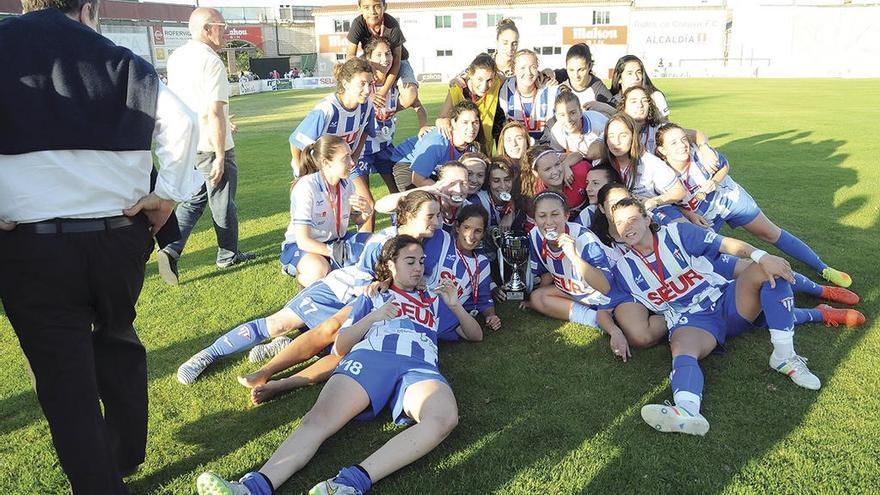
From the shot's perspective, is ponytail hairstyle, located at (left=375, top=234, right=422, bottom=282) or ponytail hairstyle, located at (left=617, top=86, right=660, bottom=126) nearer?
ponytail hairstyle, located at (left=375, top=234, right=422, bottom=282)

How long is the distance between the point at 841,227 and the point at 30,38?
7137 millimetres

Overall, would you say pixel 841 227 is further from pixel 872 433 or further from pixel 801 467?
pixel 801 467

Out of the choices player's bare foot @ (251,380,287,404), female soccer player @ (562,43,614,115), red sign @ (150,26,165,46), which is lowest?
player's bare foot @ (251,380,287,404)

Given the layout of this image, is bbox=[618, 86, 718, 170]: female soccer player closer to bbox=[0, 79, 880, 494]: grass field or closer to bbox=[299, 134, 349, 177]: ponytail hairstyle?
bbox=[0, 79, 880, 494]: grass field

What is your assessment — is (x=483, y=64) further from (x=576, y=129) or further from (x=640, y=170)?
(x=640, y=170)

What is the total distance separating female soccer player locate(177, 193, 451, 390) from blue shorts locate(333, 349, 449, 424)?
577mm

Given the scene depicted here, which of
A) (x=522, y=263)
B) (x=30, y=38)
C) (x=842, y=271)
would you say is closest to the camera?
(x=30, y=38)

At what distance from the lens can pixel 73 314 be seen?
232 cm

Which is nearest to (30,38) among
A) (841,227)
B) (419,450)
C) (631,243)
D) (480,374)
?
(419,450)

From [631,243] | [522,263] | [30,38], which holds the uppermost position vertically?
[30,38]

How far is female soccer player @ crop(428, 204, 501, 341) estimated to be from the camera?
4270mm

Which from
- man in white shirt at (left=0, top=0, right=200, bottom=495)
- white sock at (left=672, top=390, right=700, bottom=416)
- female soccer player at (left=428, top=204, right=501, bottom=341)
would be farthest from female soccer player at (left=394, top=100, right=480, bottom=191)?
man in white shirt at (left=0, top=0, right=200, bottom=495)

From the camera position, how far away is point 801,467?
108 inches

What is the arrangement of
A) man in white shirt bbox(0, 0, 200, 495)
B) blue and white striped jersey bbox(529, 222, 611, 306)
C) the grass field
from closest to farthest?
man in white shirt bbox(0, 0, 200, 495)
the grass field
blue and white striped jersey bbox(529, 222, 611, 306)
